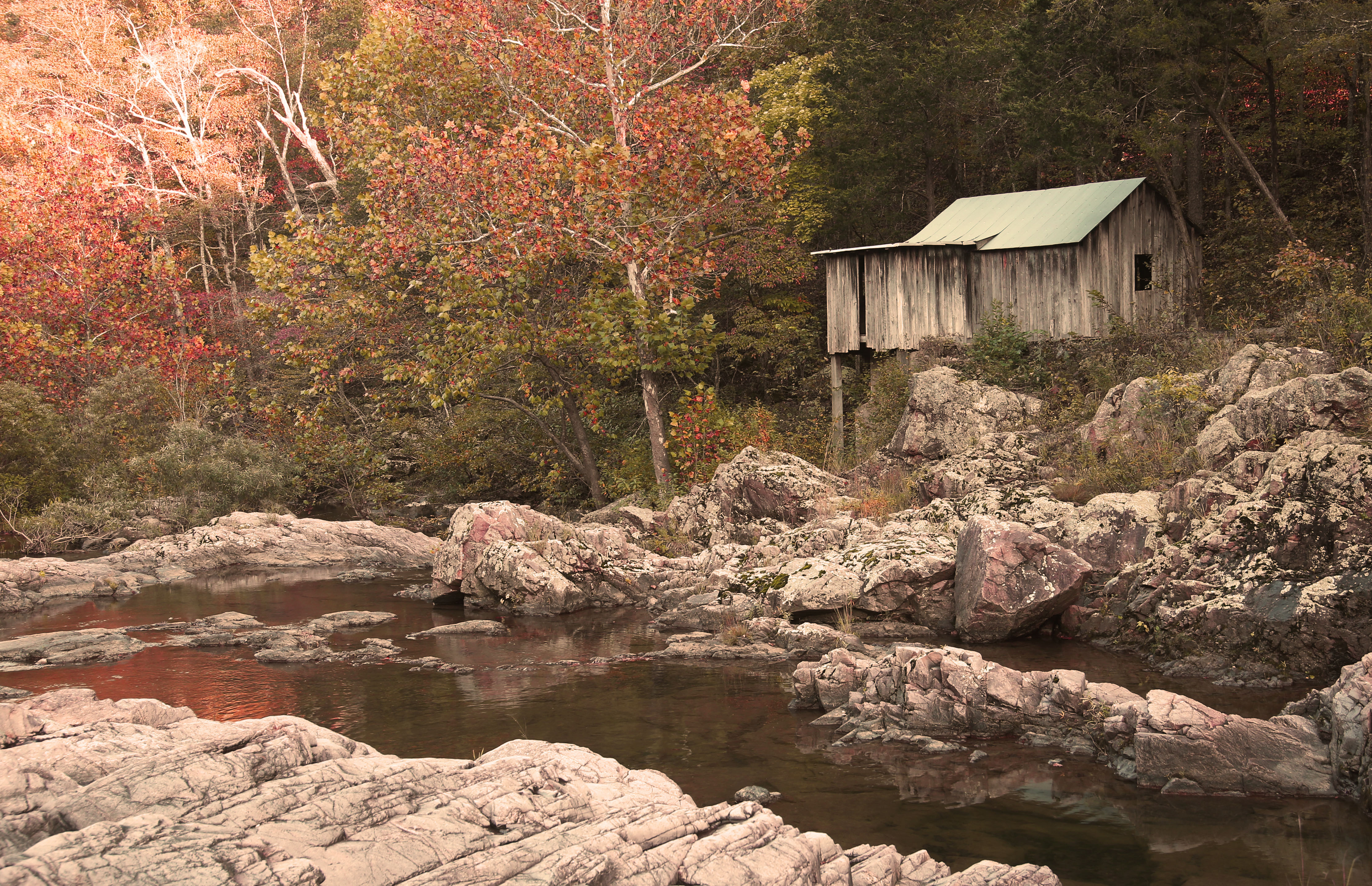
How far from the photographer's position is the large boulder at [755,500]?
20216 millimetres

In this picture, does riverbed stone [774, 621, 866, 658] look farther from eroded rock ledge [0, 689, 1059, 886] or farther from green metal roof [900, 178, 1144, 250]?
green metal roof [900, 178, 1144, 250]

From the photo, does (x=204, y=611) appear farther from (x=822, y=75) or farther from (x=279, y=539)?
(x=822, y=75)

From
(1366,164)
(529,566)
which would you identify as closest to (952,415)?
(529,566)

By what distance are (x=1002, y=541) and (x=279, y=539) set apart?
59.6 ft

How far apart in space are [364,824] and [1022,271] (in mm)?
21074

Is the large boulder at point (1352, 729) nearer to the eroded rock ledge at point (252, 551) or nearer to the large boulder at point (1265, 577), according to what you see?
the large boulder at point (1265, 577)

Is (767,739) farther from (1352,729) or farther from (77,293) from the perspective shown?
(77,293)

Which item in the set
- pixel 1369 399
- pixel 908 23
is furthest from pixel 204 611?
pixel 908 23

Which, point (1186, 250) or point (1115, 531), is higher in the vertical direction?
point (1186, 250)

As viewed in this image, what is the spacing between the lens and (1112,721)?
32.0 feet

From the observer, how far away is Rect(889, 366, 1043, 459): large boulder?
68.2ft

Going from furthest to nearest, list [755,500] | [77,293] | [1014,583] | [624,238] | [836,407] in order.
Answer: [77,293] < [836,407] < [624,238] < [755,500] < [1014,583]

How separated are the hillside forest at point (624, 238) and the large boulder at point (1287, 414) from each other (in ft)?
3.21

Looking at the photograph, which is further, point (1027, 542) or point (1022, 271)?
point (1022, 271)
